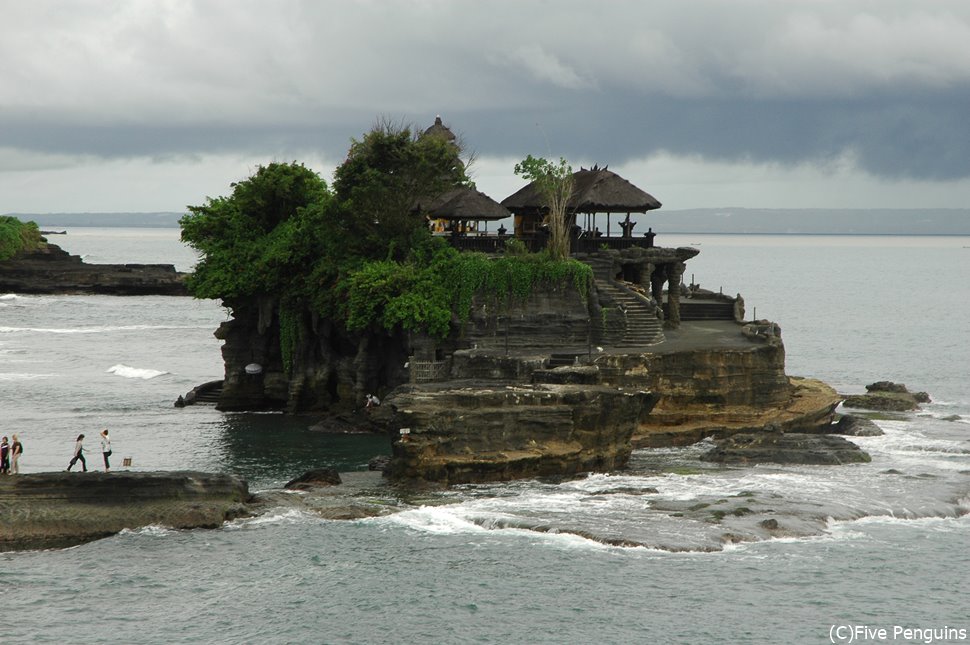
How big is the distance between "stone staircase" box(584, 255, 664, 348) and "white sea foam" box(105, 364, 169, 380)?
32.5 m

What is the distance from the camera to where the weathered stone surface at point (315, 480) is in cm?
4716

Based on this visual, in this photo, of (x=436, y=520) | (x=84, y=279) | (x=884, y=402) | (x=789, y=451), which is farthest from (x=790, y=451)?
(x=84, y=279)

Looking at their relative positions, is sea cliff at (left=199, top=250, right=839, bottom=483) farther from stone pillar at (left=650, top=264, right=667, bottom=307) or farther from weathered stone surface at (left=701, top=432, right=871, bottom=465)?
weathered stone surface at (left=701, top=432, right=871, bottom=465)

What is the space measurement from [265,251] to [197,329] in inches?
1932

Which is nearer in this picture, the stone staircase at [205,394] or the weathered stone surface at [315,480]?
the weathered stone surface at [315,480]

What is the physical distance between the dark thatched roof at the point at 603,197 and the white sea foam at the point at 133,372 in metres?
29.1

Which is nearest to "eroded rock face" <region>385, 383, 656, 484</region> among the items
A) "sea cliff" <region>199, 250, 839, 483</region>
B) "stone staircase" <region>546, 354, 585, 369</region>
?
"sea cliff" <region>199, 250, 839, 483</region>

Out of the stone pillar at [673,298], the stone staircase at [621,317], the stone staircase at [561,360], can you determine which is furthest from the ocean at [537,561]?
the stone pillar at [673,298]

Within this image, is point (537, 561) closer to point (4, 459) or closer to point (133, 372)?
point (4, 459)

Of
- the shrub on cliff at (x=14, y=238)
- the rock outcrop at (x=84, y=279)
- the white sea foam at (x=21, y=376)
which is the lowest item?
the white sea foam at (x=21, y=376)

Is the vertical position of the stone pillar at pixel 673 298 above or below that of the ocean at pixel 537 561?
above

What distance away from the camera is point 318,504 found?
145 feet

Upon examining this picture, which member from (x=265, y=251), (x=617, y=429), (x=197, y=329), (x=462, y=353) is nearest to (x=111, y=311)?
(x=197, y=329)

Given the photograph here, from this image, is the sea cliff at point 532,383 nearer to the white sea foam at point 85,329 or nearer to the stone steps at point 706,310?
the stone steps at point 706,310
